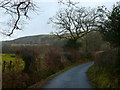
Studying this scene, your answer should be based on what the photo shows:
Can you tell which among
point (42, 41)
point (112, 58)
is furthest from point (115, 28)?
point (42, 41)

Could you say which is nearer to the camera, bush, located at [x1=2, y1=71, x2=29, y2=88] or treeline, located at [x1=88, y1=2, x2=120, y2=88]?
treeline, located at [x1=88, y1=2, x2=120, y2=88]

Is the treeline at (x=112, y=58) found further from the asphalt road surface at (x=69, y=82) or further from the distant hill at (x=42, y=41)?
the distant hill at (x=42, y=41)

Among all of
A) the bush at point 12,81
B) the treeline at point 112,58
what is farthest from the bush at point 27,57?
the treeline at point 112,58

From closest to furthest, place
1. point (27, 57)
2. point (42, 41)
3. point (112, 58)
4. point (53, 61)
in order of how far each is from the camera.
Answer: point (112, 58)
point (27, 57)
point (53, 61)
point (42, 41)

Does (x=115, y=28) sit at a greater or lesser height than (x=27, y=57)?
greater

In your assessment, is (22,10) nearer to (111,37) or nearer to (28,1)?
(28,1)

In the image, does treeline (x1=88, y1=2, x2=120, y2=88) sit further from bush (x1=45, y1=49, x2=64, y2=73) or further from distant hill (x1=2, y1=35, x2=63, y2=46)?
bush (x1=45, y1=49, x2=64, y2=73)

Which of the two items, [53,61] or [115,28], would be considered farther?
[53,61]

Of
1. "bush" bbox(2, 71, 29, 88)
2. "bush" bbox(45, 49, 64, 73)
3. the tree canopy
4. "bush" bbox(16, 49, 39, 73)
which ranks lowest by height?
"bush" bbox(45, 49, 64, 73)

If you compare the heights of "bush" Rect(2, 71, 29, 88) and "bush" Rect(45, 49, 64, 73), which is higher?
"bush" Rect(2, 71, 29, 88)

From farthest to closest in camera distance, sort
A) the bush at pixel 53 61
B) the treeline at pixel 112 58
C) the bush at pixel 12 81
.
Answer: the bush at pixel 53 61 < the bush at pixel 12 81 < the treeline at pixel 112 58

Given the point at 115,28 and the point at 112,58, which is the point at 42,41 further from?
the point at 112,58

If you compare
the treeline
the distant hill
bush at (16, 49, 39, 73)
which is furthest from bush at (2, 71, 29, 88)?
the treeline

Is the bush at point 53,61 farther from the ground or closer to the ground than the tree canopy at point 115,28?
closer to the ground
